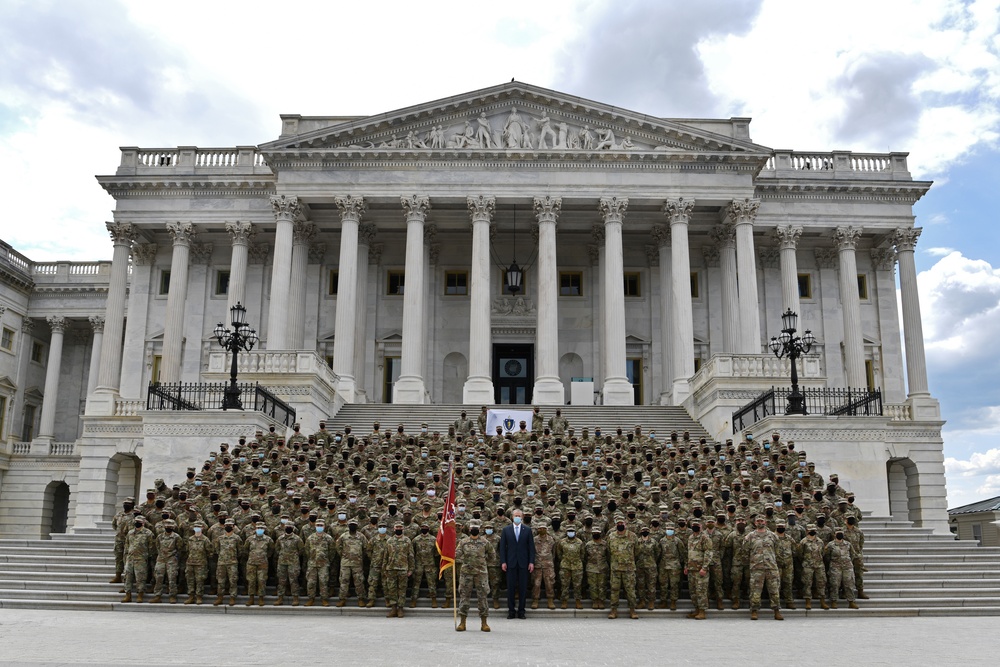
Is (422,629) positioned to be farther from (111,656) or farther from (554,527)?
(111,656)

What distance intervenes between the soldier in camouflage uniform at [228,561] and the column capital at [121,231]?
31624mm

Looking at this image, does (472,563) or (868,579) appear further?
(868,579)

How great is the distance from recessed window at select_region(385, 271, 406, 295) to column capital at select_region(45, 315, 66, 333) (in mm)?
23030

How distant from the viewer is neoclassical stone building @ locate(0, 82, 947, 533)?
131ft

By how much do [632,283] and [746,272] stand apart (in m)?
8.07

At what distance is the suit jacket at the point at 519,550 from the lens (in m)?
15.8

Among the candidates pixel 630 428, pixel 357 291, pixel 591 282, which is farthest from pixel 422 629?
pixel 591 282

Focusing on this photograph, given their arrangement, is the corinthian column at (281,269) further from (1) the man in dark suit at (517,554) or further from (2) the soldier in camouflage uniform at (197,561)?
(1) the man in dark suit at (517,554)

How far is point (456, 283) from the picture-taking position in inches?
1852

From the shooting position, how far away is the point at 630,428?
32.9 metres

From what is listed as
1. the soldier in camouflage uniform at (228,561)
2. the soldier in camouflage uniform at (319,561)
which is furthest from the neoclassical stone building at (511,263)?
the soldier in camouflage uniform at (319,561)

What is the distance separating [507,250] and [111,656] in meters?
37.0

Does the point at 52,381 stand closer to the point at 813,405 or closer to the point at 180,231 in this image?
the point at 180,231

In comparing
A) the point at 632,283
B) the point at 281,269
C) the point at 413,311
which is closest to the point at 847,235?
the point at 632,283
